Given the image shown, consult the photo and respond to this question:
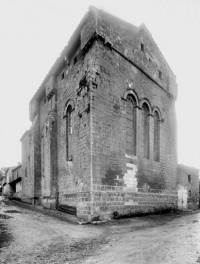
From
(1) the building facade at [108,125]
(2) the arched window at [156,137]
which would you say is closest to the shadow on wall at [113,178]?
(1) the building facade at [108,125]

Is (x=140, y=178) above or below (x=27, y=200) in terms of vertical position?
above

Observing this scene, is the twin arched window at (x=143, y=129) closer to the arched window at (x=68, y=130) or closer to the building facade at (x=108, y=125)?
the building facade at (x=108, y=125)

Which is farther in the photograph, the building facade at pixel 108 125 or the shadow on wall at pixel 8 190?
the shadow on wall at pixel 8 190

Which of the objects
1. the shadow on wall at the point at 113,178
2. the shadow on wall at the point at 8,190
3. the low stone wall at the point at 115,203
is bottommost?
the shadow on wall at the point at 8,190

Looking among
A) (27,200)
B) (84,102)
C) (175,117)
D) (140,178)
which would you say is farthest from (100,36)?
(27,200)

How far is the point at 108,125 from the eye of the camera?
31.2 ft

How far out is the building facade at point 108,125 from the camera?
9070 millimetres

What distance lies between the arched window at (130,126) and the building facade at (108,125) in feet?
0.17

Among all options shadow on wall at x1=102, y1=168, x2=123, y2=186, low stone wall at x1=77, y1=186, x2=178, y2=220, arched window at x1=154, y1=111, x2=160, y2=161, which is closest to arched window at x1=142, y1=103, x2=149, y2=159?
arched window at x1=154, y1=111, x2=160, y2=161

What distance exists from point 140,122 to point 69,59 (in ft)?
17.4

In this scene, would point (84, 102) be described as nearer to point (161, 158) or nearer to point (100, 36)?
point (100, 36)

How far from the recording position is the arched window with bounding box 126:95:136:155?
35.7 feet

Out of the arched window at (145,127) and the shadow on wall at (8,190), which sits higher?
the arched window at (145,127)

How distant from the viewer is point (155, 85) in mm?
13219
